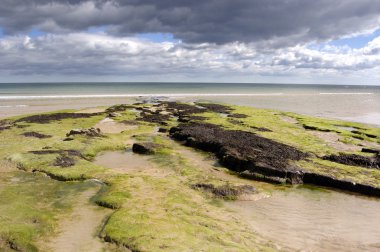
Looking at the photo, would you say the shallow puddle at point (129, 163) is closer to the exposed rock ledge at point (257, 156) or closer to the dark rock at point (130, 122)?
the exposed rock ledge at point (257, 156)

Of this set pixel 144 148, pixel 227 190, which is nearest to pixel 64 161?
pixel 144 148

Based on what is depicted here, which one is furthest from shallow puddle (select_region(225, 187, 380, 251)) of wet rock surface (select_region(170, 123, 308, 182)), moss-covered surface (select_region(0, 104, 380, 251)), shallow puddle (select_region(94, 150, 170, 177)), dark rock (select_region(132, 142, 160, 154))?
dark rock (select_region(132, 142, 160, 154))

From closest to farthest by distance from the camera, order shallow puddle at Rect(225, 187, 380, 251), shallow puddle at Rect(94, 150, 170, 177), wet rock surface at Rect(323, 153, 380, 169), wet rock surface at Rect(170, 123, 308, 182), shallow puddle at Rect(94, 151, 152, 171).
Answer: shallow puddle at Rect(225, 187, 380, 251) < shallow puddle at Rect(94, 150, 170, 177) < wet rock surface at Rect(170, 123, 308, 182) < shallow puddle at Rect(94, 151, 152, 171) < wet rock surface at Rect(323, 153, 380, 169)

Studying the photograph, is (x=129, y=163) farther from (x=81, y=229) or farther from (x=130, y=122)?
(x=130, y=122)

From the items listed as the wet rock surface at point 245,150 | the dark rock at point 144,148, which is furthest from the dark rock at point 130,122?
the dark rock at point 144,148

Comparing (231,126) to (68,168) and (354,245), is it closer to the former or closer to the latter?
(68,168)

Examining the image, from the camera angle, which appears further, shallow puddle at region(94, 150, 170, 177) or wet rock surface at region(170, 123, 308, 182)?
wet rock surface at region(170, 123, 308, 182)

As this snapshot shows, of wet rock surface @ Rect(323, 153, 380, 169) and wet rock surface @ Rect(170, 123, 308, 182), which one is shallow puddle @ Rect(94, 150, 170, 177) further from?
wet rock surface @ Rect(323, 153, 380, 169)

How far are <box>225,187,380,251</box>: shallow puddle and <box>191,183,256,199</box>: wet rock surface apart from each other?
0.79 meters

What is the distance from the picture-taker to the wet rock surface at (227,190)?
57.5 feet

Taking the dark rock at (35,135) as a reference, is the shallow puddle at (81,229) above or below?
below

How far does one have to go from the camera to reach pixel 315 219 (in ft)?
50.8

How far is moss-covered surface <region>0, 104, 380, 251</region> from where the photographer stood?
12.2 meters

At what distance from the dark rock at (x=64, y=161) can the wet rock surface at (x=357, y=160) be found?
18796 mm
